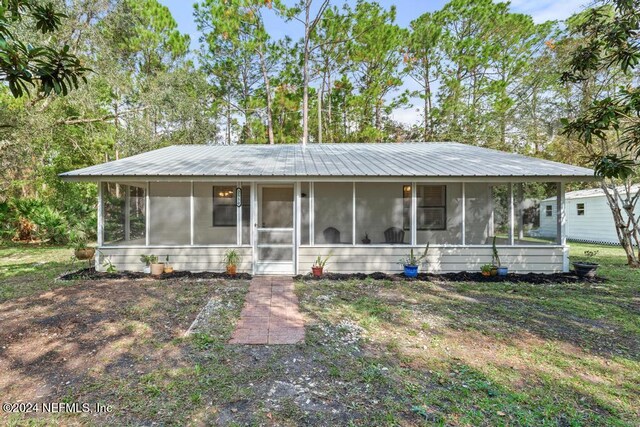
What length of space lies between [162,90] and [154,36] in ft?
17.6

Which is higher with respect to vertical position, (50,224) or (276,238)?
(50,224)

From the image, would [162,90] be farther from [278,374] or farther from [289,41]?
[278,374]

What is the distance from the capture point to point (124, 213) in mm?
7859

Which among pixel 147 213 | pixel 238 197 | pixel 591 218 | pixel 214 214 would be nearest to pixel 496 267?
pixel 238 197

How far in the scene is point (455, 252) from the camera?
7.69 m

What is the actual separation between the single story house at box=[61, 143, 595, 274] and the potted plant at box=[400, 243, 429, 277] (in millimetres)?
158

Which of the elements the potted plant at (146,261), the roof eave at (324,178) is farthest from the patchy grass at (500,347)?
the potted plant at (146,261)

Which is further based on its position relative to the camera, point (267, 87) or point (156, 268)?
point (267, 87)

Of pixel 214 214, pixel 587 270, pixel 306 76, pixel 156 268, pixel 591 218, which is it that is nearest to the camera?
pixel 587 270

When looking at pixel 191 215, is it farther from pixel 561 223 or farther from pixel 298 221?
pixel 561 223

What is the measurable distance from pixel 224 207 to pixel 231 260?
1.34 m

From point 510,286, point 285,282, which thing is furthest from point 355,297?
point 510,286

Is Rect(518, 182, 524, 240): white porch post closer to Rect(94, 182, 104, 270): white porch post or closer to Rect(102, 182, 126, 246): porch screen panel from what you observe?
Rect(102, 182, 126, 246): porch screen panel

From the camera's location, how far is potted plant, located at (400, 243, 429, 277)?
24.2 feet
